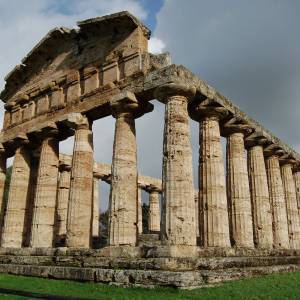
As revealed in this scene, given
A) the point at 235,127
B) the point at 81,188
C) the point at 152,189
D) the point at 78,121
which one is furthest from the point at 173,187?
the point at 152,189

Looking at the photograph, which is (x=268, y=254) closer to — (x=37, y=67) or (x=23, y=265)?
(x=23, y=265)

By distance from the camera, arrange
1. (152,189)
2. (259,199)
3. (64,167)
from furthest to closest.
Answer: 1. (152,189)
2. (64,167)
3. (259,199)

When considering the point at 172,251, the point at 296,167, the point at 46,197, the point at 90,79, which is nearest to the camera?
the point at 172,251

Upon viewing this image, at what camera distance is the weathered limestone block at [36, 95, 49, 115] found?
23.1m

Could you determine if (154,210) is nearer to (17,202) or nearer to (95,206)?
(95,206)

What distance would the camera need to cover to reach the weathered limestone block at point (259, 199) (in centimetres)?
2223

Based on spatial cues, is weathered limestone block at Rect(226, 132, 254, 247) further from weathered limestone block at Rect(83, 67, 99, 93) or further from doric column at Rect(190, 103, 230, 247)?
weathered limestone block at Rect(83, 67, 99, 93)

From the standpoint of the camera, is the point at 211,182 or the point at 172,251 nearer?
the point at 172,251

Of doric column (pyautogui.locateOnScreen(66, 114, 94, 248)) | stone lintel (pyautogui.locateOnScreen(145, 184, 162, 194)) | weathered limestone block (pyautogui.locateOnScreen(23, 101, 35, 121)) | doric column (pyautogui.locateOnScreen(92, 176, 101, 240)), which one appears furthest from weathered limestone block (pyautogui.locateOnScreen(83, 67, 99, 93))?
stone lintel (pyautogui.locateOnScreen(145, 184, 162, 194))

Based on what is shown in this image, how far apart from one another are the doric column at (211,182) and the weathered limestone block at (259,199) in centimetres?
525

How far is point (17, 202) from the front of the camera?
22.8m

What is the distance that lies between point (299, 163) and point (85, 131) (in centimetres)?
1750

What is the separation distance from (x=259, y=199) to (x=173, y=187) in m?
9.99

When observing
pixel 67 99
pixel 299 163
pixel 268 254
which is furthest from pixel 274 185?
pixel 67 99
